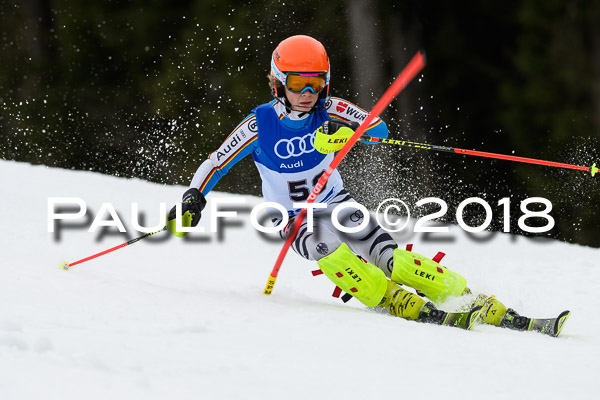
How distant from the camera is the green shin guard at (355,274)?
12.0 ft

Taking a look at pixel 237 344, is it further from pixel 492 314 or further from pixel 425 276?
pixel 492 314

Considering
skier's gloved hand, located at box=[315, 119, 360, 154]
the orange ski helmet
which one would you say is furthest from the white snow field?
the orange ski helmet

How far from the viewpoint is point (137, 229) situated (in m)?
6.74

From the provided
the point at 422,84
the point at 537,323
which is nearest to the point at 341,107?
the point at 537,323

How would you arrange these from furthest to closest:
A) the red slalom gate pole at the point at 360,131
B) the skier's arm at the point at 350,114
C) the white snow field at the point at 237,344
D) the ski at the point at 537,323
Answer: the skier's arm at the point at 350,114, the ski at the point at 537,323, the red slalom gate pole at the point at 360,131, the white snow field at the point at 237,344

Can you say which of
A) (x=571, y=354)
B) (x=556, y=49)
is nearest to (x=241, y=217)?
(x=571, y=354)

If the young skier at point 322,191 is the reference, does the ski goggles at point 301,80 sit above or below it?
above

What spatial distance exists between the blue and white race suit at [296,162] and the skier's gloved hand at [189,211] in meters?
0.09

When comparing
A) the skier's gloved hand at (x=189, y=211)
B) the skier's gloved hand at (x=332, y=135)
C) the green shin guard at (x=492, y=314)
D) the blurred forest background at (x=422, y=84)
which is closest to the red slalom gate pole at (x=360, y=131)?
the skier's gloved hand at (x=332, y=135)

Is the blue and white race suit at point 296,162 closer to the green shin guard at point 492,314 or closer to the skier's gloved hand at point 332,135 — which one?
the skier's gloved hand at point 332,135

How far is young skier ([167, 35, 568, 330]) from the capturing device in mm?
3695

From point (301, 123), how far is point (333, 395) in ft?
6.13

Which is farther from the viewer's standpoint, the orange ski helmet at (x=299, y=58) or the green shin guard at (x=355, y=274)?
the orange ski helmet at (x=299, y=58)

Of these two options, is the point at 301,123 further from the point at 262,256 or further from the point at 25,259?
the point at 262,256
